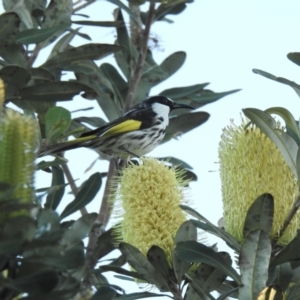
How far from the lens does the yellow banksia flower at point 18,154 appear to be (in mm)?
1404

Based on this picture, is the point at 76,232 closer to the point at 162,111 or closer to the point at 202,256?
the point at 202,256

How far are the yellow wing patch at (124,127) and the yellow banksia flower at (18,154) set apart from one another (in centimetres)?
408

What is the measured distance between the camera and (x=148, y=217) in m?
2.51

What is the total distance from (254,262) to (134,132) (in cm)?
414

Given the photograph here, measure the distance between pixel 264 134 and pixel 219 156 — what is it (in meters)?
0.15

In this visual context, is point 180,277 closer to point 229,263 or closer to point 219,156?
point 229,263

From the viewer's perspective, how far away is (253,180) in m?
2.36

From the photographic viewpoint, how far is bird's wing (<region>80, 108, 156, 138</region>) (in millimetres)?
5374

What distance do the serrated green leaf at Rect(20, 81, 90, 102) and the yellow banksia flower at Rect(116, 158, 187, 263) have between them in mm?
1448

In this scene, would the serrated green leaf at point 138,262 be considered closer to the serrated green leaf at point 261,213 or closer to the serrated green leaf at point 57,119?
the serrated green leaf at point 261,213

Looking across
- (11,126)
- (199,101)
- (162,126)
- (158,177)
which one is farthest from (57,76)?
Result: (11,126)

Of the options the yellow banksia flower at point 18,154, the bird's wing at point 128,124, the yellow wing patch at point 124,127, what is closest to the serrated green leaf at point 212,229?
the yellow banksia flower at point 18,154

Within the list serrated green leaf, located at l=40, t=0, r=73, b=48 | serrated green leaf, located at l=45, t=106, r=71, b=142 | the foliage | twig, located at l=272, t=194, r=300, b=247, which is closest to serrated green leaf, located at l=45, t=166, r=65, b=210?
the foliage

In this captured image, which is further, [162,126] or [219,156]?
[162,126]
